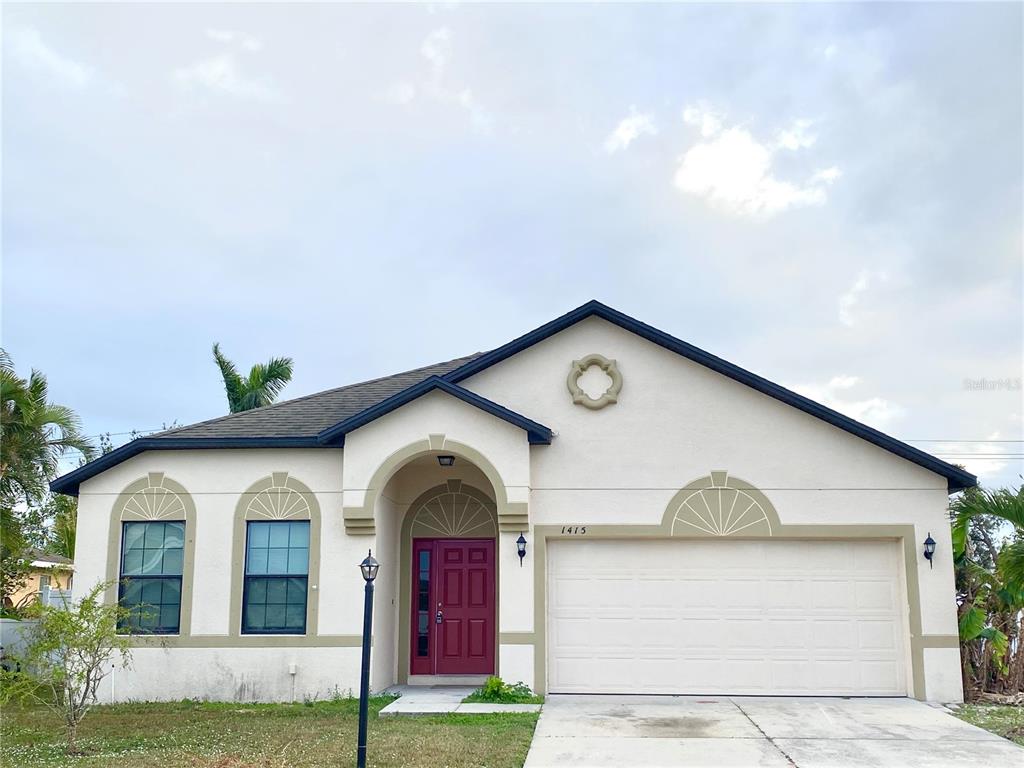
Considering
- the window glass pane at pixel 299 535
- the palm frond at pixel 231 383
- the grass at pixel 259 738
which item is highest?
the palm frond at pixel 231 383

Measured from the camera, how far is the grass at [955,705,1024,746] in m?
10.1

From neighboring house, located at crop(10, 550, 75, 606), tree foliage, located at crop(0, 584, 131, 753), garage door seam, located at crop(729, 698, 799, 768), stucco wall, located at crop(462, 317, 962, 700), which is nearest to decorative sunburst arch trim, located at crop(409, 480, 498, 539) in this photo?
stucco wall, located at crop(462, 317, 962, 700)

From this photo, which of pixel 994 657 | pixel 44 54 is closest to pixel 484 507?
pixel 994 657

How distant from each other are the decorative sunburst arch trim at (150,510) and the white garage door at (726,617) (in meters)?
5.56

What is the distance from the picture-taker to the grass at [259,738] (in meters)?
8.83

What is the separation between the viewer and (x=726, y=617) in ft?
43.3

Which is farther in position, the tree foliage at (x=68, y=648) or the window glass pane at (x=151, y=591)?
the window glass pane at (x=151, y=591)

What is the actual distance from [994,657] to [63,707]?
12.5m

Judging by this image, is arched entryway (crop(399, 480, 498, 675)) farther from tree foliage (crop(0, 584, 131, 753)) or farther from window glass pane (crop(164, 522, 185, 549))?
tree foliage (crop(0, 584, 131, 753))

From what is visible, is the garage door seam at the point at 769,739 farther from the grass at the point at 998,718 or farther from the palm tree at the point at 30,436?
the palm tree at the point at 30,436

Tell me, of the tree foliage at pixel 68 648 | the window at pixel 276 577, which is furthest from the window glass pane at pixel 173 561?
the tree foliage at pixel 68 648

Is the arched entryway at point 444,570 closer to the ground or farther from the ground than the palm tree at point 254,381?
closer to the ground

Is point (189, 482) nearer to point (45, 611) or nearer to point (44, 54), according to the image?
point (45, 611)

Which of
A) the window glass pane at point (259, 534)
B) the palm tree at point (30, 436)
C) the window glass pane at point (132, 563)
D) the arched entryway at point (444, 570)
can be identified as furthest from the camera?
the palm tree at point (30, 436)
